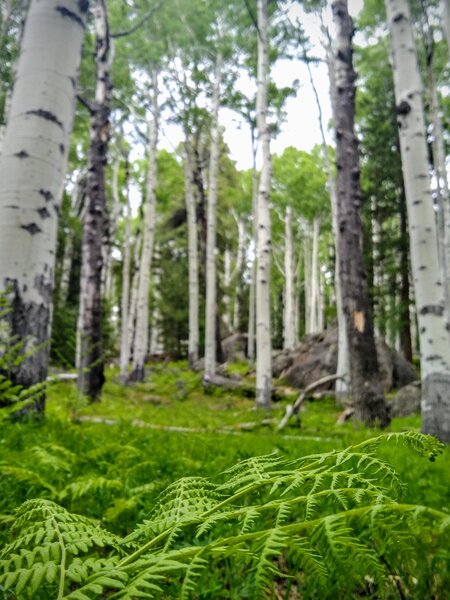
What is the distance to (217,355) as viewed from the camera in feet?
69.1

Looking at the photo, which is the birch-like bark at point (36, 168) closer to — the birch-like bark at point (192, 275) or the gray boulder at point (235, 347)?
the birch-like bark at point (192, 275)

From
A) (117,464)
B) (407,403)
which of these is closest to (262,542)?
(117,464)

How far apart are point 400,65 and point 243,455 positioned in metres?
6.06

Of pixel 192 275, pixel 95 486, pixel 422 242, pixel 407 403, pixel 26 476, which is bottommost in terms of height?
pixel 407 403

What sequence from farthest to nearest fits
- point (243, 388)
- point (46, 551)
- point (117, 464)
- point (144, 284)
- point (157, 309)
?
point (157, 309), point (144, 284), point (243, 388), point (117, 464), point (46, 551)

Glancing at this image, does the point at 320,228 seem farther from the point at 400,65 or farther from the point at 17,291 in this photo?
the point at 17,291

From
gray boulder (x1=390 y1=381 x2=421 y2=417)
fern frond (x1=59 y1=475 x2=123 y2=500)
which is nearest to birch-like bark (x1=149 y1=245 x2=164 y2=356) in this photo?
gray boulder (x1=390 y1=381 x2=421 y2=417)

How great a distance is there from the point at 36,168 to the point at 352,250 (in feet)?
20.0

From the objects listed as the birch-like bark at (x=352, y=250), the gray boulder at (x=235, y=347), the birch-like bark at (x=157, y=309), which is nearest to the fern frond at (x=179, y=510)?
the birch-like bark at (x=352, y=250)

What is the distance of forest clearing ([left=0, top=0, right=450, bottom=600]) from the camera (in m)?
0.82

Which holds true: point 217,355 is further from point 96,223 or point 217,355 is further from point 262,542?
point 262,542

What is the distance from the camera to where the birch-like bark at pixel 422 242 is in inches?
228

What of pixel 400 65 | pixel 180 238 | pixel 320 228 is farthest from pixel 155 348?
pixel 400 65

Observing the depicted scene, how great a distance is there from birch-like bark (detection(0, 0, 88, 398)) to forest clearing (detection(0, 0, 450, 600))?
0.02 metres
